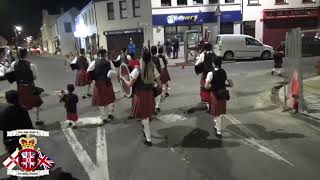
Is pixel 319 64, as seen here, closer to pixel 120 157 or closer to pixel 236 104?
pixel 236 104

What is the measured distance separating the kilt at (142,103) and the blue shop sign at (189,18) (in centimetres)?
2549

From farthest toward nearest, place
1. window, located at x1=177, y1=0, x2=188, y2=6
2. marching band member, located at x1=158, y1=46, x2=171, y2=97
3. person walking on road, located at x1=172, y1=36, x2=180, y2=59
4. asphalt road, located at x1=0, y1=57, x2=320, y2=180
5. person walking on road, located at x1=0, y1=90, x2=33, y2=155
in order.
Result: 1. window, located at x1=177, y1=0, x2=188, y2=6
2. person walking on road, located at x1=172, y1=36, x2=180, y2=59
3. marching band member, located at x1=158, y1=46, x2=171, y2=97
4. asphalt road, located at x1=0, y1=57, x2=320, y2=180
5. person walking on road, located at x1=0, y1=90, x2=33, y2=155

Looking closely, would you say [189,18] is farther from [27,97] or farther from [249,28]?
[27,97]

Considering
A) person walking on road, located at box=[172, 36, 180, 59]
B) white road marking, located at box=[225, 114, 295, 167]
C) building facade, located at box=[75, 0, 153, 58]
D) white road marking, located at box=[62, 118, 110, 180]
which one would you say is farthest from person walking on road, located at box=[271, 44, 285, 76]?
building facade, located at box=[75, 0, 153, 58]

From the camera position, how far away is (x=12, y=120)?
6.19 metres

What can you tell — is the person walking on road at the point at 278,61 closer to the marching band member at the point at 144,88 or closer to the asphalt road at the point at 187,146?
the asphalt road at the point at 187,146

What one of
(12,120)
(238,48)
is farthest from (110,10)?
(12,120)

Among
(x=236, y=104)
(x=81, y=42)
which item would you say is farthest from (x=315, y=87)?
(x=81, y=42)

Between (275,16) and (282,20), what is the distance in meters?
0.79

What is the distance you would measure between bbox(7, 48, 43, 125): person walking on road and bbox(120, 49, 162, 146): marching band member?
3.13 m

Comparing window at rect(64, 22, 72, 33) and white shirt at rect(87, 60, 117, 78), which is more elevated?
window at rect(64, 22, 72, 33)

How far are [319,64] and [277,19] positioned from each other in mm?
21405

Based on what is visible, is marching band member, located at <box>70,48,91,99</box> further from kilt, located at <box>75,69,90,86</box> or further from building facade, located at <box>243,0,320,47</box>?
building facade, located at <box>243,0,320,47</box>

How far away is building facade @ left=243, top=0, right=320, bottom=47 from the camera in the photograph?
33.2 meters
